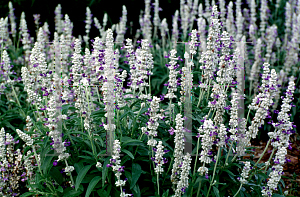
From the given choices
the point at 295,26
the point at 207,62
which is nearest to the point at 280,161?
the point at 207,62

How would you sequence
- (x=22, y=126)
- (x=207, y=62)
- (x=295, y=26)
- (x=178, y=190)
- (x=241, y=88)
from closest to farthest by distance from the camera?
(x=178, y=190) → (x=207, y=62) → (x=241, y=88) → (x=22, y=126) → (x=295, y=26)

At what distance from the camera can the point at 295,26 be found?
7625mm

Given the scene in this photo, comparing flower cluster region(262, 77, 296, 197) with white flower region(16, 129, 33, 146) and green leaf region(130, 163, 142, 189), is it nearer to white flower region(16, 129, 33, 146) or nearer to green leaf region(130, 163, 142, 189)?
green leaf region(130, 163, 142, 189)

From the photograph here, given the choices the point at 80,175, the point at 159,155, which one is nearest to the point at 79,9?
the point at 80,175

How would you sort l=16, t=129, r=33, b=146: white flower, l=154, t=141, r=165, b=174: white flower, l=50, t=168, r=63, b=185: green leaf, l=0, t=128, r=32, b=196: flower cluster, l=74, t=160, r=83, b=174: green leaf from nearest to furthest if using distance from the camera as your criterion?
l=154, t=141, r=165, b=174: white flower → l=16, t=129, r=33, b=146: white flower → l=74, t=160, r=83, b=174: green leaf → l=50, t=168, r=63, b=185: green leaf → l=0, t=128, r=32, b=196: flower cluster

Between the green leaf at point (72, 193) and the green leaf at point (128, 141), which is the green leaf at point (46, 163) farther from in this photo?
the green leaf at point (128, 141)

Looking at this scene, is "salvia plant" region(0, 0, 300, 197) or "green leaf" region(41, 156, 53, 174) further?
"green leaf" region(41, 156, 53, 174)

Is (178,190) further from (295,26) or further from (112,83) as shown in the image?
(295,26)

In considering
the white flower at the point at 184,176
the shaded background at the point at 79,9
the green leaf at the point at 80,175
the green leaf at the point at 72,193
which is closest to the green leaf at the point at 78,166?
the green leaf at the point at 80,175

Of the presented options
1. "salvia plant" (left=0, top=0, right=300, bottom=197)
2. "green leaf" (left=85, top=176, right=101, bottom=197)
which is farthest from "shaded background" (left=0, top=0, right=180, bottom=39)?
"green leaf" (left=85, top=176, right=101, bottom=197)

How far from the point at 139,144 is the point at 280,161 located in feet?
5.23

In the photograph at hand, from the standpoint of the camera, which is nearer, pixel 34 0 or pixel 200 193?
pixel 200 193

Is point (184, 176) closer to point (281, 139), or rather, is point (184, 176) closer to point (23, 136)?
point (281, 139)

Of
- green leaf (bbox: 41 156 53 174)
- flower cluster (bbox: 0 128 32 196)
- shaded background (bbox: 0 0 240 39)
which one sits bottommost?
flower cluster (bbox: 0 128 32 196)
